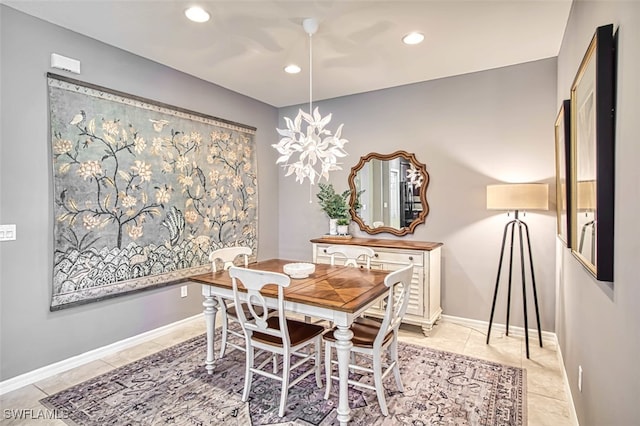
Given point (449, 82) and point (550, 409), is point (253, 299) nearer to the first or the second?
point (550, 409)

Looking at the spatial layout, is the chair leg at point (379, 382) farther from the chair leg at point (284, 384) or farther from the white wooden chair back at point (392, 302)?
the chair leg at point (284, 384)

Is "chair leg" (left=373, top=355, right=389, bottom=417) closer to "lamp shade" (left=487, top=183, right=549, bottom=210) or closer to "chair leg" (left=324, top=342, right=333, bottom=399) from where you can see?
"chair leg" (left=324, top=342, right=333, bottom=399)

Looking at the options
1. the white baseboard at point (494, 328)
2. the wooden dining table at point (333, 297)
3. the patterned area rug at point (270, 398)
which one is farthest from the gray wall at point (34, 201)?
the white baseboard at point (494, 328)

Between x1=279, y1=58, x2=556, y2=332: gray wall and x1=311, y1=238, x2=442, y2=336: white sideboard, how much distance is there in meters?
0.30

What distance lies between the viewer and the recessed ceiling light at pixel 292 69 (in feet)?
11.7

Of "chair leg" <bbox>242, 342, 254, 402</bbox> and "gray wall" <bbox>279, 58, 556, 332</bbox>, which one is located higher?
"gray wall" <bbox>279, 58, 556, 332</bbox>

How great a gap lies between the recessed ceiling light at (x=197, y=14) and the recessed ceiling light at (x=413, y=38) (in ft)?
5.23

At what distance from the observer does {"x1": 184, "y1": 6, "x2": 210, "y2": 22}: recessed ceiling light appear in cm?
252

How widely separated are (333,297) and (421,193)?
7.63 feet

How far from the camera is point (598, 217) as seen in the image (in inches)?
54.7

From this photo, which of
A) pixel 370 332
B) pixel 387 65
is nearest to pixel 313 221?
pixel 387 65

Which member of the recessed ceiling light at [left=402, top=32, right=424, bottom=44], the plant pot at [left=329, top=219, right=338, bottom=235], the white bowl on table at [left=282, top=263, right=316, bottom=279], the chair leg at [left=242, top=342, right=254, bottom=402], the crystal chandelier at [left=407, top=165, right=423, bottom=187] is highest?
the recessed ceiling light at [left=402, top=32, right=424, bottom=44]

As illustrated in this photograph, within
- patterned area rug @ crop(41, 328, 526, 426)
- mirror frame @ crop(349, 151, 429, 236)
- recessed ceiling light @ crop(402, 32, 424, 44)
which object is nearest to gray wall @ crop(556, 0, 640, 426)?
patterned area rug @ crop(41, 328, 526, 426)

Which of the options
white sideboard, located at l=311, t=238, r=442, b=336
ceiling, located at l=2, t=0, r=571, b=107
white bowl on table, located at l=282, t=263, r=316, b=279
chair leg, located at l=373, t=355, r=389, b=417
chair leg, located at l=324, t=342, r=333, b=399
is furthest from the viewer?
white sideboard, located at l=311, t=238, r=442, b=336
